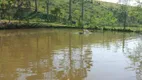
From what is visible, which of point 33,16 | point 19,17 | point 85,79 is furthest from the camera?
point 33,16

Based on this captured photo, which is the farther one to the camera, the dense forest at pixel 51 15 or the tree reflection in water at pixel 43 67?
the dense forest at pixel 51 15

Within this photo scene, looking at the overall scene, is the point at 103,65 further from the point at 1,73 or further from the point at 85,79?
the point at 1,73

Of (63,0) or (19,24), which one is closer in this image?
(19,24)

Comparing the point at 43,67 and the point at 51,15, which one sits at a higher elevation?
the point at 51,15

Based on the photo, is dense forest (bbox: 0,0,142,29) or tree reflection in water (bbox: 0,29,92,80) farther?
dense forest (bbox: 0,0,142,29)

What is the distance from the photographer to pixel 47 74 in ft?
37.6

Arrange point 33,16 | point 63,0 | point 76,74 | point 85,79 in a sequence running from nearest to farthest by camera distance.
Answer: point 85,79
point 76,74
point 33,16
point 63,0

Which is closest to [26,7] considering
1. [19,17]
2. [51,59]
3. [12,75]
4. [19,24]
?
[19,17]

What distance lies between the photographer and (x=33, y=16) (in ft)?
178

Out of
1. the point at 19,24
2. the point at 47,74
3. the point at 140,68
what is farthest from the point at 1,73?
the point at 19,24

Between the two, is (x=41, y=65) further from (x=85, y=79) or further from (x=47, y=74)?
(x=85, y=79)

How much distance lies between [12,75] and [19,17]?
38.8 metres

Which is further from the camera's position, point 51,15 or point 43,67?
point 51,15

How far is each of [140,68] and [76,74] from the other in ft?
12.0
